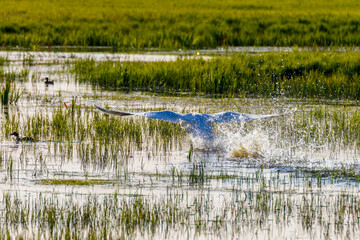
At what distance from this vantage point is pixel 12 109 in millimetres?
8859

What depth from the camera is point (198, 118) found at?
251 inches

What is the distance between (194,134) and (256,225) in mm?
2397

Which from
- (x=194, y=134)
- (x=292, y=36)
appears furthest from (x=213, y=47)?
(x=194, y=134)

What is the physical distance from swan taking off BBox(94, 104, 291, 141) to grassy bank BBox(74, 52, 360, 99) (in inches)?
148

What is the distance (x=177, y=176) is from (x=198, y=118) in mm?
1074

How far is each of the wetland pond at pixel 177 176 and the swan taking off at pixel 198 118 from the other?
147 mm

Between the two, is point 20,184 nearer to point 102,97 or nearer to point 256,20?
point 102,97

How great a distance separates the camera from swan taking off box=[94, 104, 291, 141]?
6113 millimetres

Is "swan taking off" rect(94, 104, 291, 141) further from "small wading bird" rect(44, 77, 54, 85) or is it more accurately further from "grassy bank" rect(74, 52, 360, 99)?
"small wading bird" rect(44, 77, 54, 85)

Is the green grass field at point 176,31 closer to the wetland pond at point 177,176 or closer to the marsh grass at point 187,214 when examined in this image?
the wetland pond at point 177,176

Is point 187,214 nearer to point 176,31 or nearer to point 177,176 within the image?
point 177,176

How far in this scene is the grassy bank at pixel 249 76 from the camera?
10.4m

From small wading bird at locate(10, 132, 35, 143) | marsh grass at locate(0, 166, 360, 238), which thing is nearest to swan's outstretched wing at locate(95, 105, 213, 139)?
small wading bird at locate(10, 132, 35, 143)

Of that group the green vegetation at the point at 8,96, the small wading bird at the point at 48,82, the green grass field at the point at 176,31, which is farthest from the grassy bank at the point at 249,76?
the green grass field at the point at 176,31
